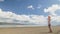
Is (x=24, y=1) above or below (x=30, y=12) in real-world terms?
above

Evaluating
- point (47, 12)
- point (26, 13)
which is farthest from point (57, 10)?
point (26, 13)

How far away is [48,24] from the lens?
7.50ft

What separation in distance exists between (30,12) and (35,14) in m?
0.09

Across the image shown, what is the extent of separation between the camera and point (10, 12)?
2.24 metres

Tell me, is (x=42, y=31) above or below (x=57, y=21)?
below

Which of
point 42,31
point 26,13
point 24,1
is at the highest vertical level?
point 24,1

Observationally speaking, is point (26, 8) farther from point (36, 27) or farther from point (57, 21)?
point (57, 21)

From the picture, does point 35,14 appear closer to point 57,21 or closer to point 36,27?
point 36,27

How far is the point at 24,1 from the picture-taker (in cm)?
228

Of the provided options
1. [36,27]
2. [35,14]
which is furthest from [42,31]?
[35,14]

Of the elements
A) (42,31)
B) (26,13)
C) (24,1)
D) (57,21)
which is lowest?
(42,31)

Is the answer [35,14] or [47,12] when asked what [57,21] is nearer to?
[47,12]

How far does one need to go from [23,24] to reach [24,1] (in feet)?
1.19

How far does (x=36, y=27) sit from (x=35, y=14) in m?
0.21
